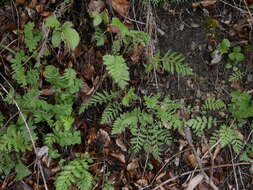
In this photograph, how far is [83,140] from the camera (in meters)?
2.99

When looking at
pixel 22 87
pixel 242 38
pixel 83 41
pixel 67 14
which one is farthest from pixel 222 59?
pixel 22 87

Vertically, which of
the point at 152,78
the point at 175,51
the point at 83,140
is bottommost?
the point at 83,140

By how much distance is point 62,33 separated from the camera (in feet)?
9.27

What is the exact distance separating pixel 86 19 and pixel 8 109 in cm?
110

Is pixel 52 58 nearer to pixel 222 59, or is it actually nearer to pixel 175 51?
pixel 175 51

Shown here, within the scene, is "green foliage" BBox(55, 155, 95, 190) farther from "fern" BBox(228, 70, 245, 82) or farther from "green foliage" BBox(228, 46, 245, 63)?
"green foliage" BBox(228, 46, 245, 63)

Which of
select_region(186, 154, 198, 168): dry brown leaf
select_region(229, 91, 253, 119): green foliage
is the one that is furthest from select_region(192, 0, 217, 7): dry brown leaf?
select_region(186, 154, 198, 168): dry brown leaf

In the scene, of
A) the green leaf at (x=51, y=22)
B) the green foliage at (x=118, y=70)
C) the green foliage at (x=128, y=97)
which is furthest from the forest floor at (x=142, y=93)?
the green foliage at (x=118, y=70)

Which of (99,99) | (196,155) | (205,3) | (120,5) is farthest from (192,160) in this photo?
(120,5)

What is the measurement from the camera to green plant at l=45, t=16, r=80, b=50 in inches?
104

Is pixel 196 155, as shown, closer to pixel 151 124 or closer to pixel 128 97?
pixel 151 124

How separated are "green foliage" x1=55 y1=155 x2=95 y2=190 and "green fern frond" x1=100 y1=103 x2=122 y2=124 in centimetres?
39

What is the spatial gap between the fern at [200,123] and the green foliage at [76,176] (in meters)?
0.95

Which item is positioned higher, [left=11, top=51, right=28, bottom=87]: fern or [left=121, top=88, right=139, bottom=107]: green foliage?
[left=11, top=51, right=28, bottom=87]: fern
